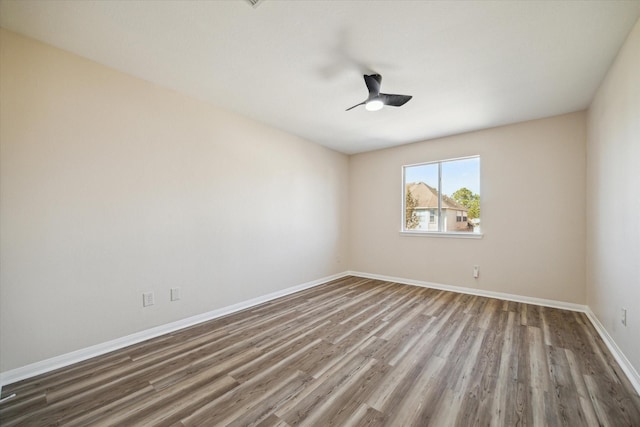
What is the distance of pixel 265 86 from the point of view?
9.02 ft

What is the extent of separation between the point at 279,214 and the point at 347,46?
2.51 m

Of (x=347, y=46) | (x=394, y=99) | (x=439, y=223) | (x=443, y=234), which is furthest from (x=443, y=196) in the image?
(x=347, y=46)

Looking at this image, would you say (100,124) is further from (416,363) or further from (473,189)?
(473,189)

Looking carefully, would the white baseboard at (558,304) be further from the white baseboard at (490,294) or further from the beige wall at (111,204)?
the beige wall at (111,204)

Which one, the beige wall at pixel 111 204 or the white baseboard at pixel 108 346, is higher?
the beige wall at pixel 111 204

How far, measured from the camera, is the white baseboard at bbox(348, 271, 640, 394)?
1.93 metres

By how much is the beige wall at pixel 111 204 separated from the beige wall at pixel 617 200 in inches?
143

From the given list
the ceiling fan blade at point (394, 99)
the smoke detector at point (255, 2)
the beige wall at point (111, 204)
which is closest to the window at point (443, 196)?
the ceiling fan blade at point (394, 99)

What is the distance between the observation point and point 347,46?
211cm

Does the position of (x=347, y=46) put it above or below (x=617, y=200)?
above

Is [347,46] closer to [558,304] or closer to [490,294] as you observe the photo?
[490,294]

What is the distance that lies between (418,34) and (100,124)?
284 centimetres

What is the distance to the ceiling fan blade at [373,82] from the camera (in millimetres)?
2402

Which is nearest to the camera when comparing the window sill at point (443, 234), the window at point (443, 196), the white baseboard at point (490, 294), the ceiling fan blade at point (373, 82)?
the ceiling fan blade at point (373, 82)
